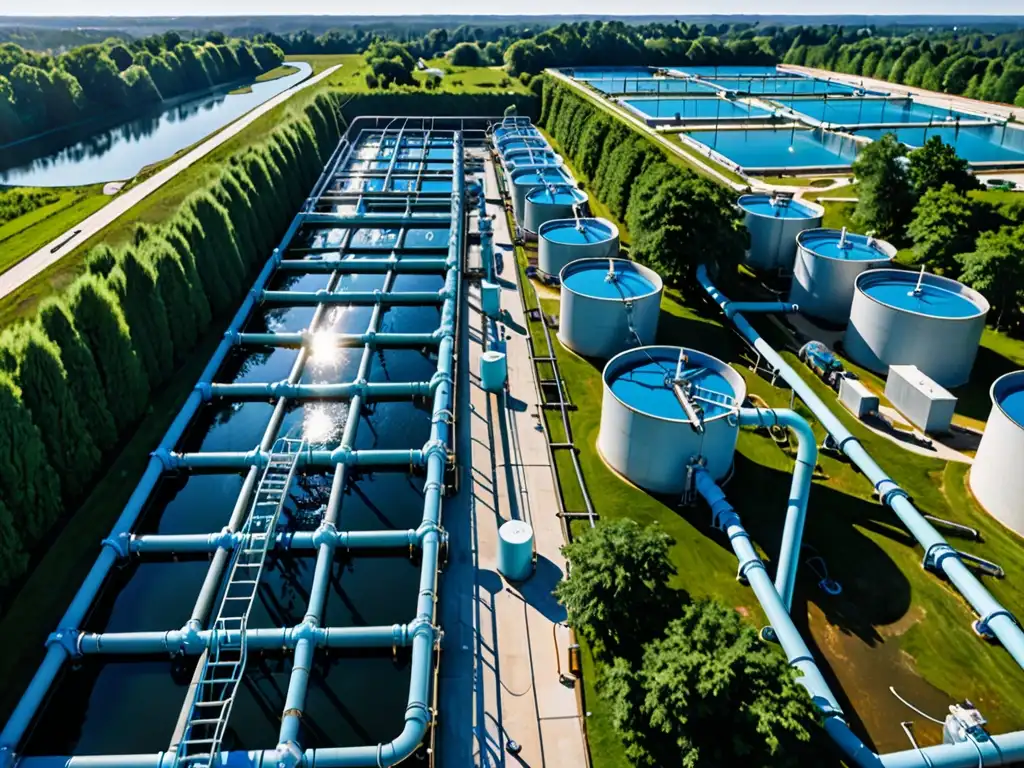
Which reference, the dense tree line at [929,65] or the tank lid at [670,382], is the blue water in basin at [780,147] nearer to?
the dense tree line at [929,65]

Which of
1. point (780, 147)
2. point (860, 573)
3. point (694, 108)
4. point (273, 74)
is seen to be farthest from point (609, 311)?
point (273, 74)

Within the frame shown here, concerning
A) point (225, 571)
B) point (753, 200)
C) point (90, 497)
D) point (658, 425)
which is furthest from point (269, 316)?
point (753, 200)

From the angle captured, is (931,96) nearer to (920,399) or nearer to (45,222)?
(920,399)

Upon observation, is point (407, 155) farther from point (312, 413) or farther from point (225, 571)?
point (225, 571)

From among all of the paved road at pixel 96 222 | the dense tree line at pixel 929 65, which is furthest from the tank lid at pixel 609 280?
the dense tree line at pixel 929 65

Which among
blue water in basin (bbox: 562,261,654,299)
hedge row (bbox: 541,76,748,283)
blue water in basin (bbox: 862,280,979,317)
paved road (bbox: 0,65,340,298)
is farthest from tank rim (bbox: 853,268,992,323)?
paved road (bbox: 0,65,340,298)

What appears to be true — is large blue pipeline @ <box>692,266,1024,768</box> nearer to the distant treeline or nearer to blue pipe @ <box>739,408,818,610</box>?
blue pipe @ <box>739,408,818,610</box>
